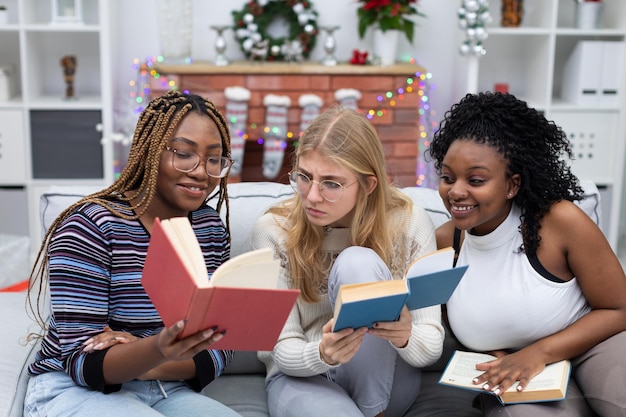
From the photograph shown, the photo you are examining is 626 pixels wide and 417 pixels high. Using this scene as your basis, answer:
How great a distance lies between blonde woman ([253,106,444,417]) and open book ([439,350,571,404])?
0.08m

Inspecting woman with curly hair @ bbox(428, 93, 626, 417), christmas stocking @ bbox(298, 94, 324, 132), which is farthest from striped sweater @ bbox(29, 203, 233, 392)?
christmas stocking @ bbox(298, 94, 324, 132)

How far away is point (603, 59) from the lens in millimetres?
3834

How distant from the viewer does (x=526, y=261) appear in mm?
1746

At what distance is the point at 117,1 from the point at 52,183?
929 mm

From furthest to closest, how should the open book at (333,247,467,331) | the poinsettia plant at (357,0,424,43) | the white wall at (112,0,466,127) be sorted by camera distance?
the white wall at (112,0,466,127), the poinsettia plant at (357,0,424,43), the open book at (333,247,467,331)

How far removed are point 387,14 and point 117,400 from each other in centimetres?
273

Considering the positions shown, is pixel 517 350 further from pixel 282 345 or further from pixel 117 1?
pixel 117 1

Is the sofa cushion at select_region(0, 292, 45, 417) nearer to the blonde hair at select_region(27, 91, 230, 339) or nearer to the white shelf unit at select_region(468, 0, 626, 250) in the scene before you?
the blonde hair at select_region(27, 91, 230, 339)

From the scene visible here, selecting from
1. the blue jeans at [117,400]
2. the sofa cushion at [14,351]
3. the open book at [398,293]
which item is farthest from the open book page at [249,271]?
the sofa cushion at [14,351]

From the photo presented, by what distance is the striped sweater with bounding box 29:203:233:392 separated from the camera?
1512 millimetres

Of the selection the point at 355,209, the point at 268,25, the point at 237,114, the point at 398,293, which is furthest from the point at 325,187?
the point at 268,25

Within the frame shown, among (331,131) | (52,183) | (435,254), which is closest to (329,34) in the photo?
(52,183)

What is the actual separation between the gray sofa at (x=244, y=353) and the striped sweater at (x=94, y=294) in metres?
0.16

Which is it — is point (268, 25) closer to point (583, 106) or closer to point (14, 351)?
point (583, 106)
